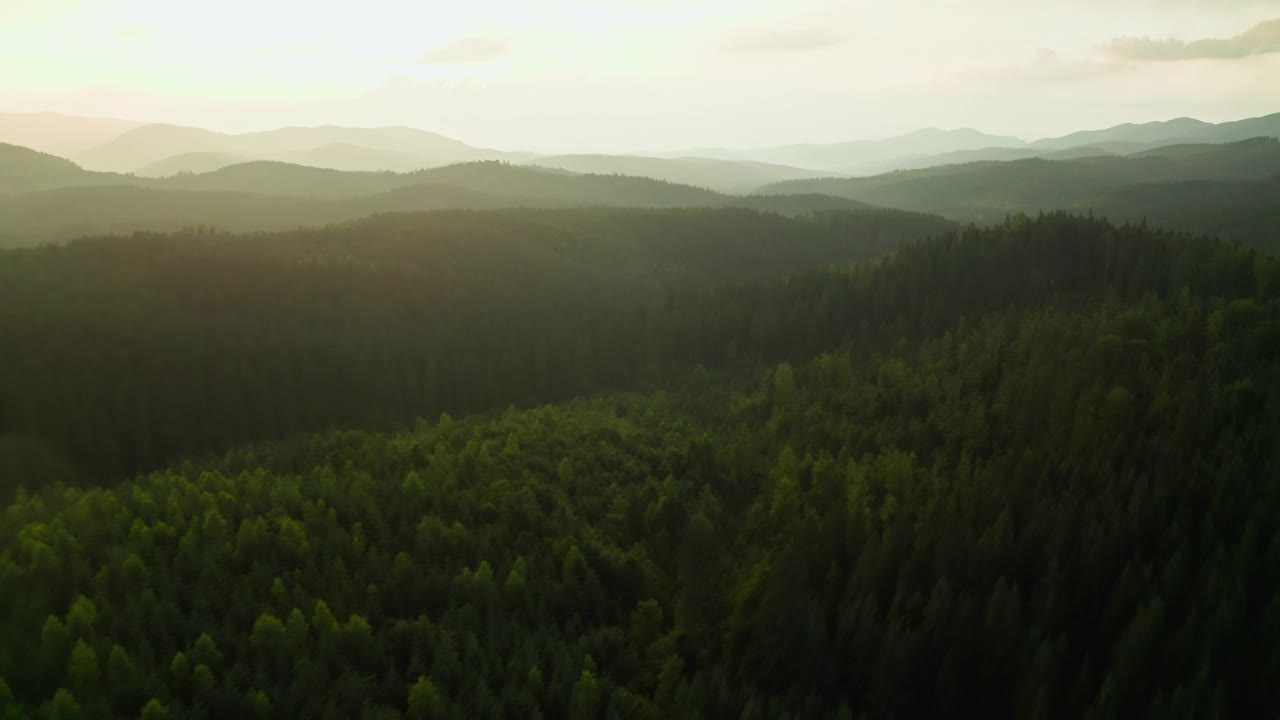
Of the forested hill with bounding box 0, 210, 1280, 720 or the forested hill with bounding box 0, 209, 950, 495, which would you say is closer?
the forested hill with bounding box 0, 210, 1280, 720

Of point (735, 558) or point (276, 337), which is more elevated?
point (276, 337)

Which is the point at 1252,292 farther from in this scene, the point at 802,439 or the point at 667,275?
the point at 667,275

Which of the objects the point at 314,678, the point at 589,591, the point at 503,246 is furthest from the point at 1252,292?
the point at 503,246

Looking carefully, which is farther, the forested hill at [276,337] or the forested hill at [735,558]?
the forested hill at [276,337]

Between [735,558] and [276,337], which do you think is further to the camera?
[276,337]
